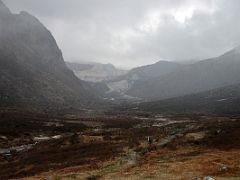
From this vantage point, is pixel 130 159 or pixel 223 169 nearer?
pixel 223 169

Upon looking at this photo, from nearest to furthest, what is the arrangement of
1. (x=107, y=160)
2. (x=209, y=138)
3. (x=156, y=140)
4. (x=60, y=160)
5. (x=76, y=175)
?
(x=76, y=175) → (x=107, y=160) → (x=60, y=160) → (x=209, y=138) → (x=156, y=140)

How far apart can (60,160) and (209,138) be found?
33.0 metres

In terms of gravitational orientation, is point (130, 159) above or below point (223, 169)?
below

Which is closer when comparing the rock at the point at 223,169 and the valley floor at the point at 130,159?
the rock at the point at 223,169

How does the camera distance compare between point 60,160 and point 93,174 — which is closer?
point 93,174

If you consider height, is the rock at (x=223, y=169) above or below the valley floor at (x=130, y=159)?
above

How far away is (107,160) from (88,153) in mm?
12479

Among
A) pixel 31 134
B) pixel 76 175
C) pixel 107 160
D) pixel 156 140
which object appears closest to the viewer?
pixel 76 175

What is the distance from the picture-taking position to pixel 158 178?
44750 millimetres

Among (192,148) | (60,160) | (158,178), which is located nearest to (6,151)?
(60,160)

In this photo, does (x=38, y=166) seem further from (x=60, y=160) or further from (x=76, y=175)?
A: (x=76, y=175)

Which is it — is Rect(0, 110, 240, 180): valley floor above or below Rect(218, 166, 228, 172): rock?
below

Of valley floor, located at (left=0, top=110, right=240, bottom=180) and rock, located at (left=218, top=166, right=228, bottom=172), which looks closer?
rock, located at (left=218, top=166, right=228, bottom=172)

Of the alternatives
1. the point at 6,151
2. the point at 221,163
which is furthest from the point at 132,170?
the point at 6,151
